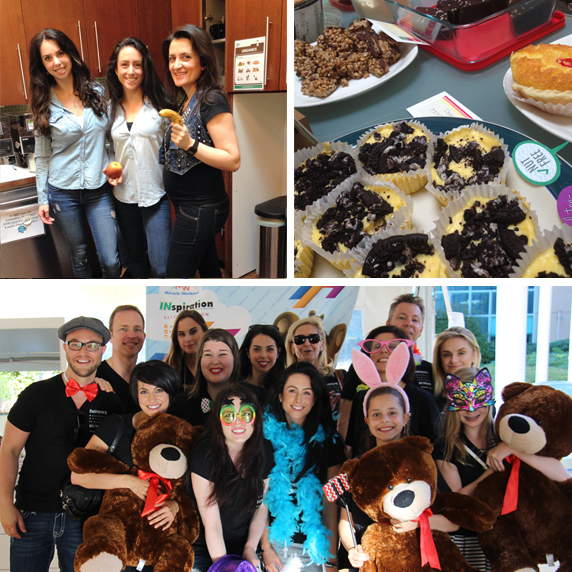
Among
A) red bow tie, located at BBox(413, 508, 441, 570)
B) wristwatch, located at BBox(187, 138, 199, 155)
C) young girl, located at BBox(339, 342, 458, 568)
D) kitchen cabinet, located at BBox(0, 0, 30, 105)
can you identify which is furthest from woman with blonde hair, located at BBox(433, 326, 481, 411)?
kitchen cabinet, located at BBox(0, 0, 30, 105)

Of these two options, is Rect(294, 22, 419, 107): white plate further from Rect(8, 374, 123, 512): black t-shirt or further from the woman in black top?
Rect(8, 374, 123, 512): black t-shirt

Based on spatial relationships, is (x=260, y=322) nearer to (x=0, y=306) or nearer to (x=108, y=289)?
(x=108, y=289)

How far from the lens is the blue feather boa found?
4.94ft

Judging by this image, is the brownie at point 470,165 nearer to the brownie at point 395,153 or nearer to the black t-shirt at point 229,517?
the brownie at point 395,153

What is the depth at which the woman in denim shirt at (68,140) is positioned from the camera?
1.40 meters

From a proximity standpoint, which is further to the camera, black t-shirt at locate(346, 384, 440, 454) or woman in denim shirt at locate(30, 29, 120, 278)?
black t-shirt at locate(346, 384, 440, 454)

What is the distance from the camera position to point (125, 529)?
1445 mm

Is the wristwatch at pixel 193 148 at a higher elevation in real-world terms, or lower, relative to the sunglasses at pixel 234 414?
higher

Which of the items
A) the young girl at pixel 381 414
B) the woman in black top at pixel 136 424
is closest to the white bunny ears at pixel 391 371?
the young girl at pixel 381 414

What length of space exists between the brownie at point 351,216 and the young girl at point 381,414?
13.2 inches

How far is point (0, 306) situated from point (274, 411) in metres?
0.90

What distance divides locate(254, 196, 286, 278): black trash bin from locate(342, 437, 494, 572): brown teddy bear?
22.9 inches

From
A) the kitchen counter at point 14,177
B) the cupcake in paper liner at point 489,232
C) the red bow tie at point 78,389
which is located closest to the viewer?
the cupcake in paper liner at point 489,232

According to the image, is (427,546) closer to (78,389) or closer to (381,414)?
(381,414)
